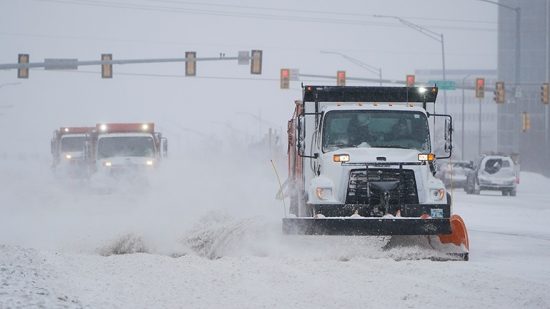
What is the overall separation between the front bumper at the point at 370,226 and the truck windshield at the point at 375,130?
5.82ft

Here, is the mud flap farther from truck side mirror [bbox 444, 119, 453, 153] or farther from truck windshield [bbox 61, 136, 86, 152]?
truck windshield [bbox 61, 136, 86, 152]

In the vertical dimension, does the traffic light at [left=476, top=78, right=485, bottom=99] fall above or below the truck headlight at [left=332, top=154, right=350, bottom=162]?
above

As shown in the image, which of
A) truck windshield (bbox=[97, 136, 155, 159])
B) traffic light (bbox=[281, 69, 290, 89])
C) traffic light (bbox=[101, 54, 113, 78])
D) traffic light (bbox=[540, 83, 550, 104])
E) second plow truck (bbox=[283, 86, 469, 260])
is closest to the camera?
second plow truck (bbox=[283, 86, 469, 260])

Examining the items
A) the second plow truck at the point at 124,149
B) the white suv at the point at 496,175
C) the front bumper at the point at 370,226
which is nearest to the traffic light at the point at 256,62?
the second plow truck at the point at 124,149

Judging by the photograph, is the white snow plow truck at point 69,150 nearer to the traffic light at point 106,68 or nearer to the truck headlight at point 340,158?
the traffic light at point 106,68

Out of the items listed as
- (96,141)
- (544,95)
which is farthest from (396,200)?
(544,95)

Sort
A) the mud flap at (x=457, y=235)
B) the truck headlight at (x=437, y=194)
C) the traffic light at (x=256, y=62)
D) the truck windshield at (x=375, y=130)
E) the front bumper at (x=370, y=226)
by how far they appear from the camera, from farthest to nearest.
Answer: the traffic light at (x=256, y=62) → the truck windshield at (x=375, y=130) → the truck headlight at (x=437, y=194) → the mud flap at (x=457, y=235) → the front bumper at (x=370, y=226)

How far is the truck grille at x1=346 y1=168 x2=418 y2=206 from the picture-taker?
49.6 feet

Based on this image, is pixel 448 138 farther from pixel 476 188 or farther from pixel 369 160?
pixel 476 188

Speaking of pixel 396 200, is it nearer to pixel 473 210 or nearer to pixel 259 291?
pixel 259 291

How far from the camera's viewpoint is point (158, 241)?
1603 cm

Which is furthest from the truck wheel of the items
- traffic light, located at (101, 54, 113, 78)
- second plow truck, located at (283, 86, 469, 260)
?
second plow truck, located at (283, 86, 469, 260)

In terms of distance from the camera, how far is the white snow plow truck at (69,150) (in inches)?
1655

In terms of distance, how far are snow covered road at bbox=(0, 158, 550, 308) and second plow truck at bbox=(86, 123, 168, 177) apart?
10929 mm
